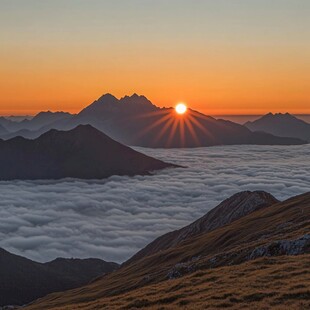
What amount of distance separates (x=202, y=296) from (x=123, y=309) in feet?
27.5

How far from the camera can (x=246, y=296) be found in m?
36.2

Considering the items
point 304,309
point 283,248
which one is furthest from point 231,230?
point 304,309

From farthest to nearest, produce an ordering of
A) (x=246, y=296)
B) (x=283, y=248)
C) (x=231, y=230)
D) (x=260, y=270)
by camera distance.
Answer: (x=231, y=230) → (x=283, y=248) → (x=260, y=270) → (x=246, y=296)

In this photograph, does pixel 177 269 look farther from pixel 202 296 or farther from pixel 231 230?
pixel 231 230

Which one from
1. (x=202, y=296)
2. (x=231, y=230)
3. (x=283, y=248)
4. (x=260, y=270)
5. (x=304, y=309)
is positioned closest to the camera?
(x=304, y=309)

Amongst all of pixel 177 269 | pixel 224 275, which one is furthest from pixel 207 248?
pixel 224 275

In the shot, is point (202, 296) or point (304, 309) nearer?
point (304, 309)

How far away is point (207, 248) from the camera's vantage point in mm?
120188

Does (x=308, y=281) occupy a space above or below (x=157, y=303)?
above

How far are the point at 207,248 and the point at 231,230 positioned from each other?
15.2 m

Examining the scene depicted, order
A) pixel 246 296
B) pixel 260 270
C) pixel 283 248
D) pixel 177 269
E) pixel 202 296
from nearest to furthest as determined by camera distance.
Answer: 1. pixel 246 296
2. pixel 202 296
3. pixel 260 270
4. pixel 283 248
5. pixel 177 269

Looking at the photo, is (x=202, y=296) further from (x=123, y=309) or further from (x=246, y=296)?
(x=123, y=309)

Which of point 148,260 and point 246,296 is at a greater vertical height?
point 246,296

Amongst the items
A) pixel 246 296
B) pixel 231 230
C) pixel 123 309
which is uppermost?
pixel 246 296
